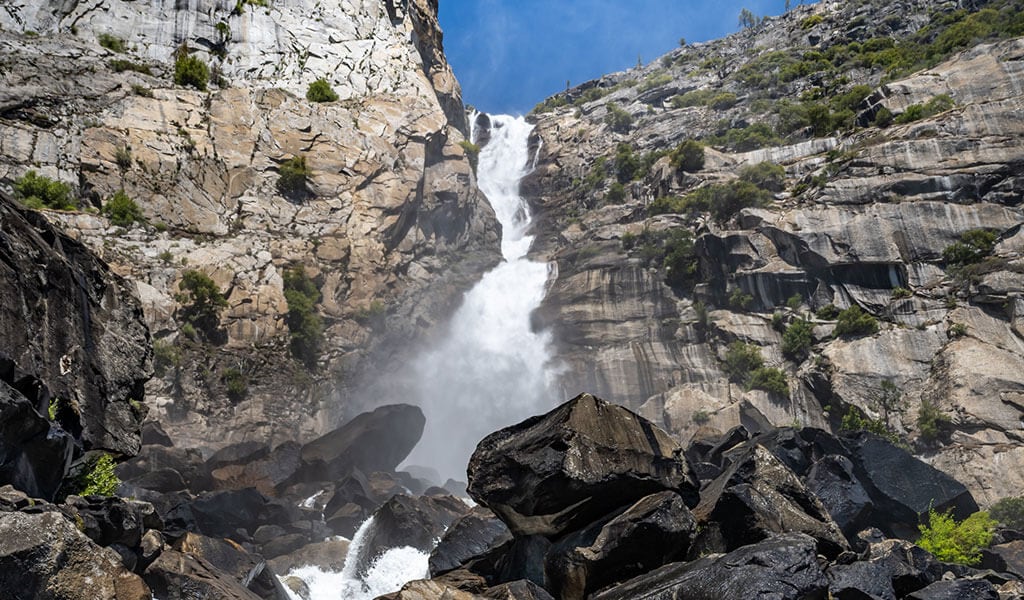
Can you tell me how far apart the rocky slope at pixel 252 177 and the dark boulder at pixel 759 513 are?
27.4 m

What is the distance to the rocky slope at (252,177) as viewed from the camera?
34312 millimetres

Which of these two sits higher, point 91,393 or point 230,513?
point 91,393

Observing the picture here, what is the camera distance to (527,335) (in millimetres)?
50500

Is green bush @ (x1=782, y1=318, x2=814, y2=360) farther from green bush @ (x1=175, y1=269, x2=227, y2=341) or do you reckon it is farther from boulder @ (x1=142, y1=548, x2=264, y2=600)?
boulder @ (x1=142, y1=548, x2=264, y2=600)

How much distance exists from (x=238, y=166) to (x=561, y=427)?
3544 centimetres

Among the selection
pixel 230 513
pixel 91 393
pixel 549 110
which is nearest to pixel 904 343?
pixel 230 513

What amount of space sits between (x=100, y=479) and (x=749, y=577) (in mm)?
14186

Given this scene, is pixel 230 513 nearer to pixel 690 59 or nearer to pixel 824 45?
pixel 824 45

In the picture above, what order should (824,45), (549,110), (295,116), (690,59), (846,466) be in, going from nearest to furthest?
1. (846,466)
2. (295,116)
3. (824,45)
4. (549,110)
5. (690,59)

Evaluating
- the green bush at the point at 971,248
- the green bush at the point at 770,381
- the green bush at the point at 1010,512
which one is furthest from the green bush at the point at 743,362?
the green bush at the point at 1010,512

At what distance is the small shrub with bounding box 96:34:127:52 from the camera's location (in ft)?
142

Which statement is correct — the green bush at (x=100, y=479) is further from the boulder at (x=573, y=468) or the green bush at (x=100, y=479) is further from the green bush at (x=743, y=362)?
the green bush at (x=743, y=362)

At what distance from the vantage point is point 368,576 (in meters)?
20.6

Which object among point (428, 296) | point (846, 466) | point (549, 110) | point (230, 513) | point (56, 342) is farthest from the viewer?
point (549, 110)
